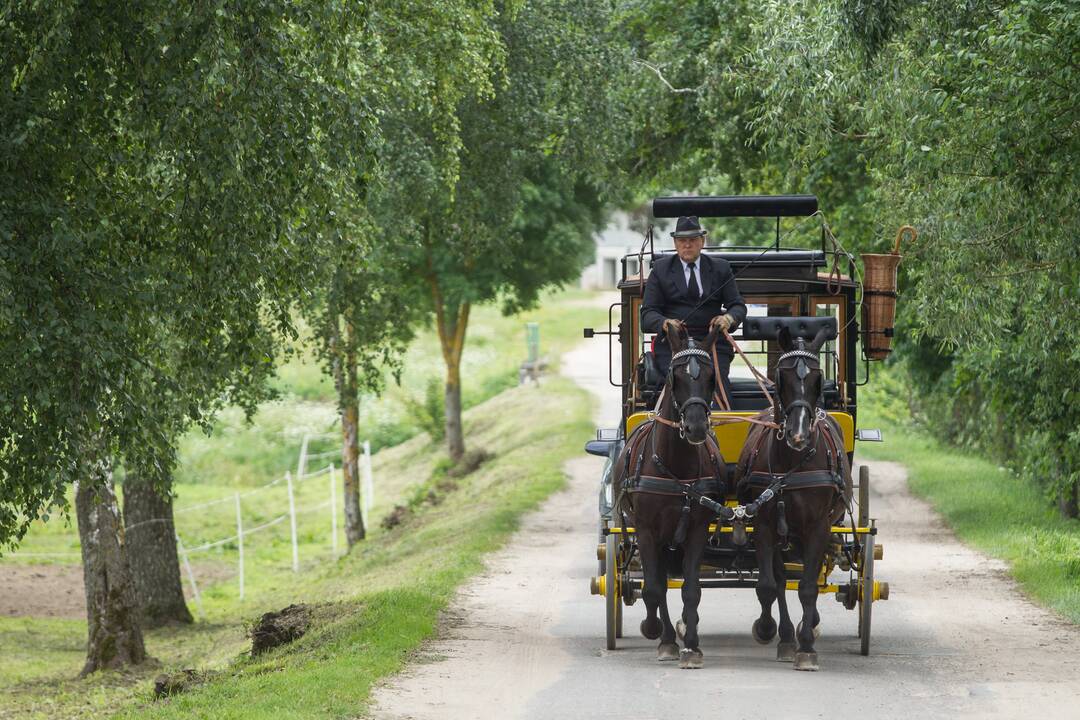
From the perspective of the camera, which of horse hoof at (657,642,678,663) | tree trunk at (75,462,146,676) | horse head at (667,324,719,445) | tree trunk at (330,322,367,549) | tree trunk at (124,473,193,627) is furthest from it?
tree trunk at (330,322,367,549)

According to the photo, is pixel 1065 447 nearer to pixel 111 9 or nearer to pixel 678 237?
pixel 678 237

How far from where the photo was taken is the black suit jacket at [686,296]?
1115cm

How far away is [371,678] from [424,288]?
77.3 ft

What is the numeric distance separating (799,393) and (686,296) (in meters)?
1.36

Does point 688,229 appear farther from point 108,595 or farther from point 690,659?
point 108,595

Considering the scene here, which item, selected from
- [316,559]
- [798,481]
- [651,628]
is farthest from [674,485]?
[316,559]

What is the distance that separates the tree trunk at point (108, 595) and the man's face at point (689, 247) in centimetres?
929

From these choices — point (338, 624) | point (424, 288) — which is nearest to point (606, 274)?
point (424, 288)

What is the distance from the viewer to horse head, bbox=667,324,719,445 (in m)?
9.90

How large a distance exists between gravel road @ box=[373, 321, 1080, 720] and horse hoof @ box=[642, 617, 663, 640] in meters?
0.14

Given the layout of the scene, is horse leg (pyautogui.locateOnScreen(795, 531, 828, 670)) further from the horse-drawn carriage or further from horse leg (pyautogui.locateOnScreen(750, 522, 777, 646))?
horse leg (pyautogui.locateOnScreen(750, 522, 777, 646))

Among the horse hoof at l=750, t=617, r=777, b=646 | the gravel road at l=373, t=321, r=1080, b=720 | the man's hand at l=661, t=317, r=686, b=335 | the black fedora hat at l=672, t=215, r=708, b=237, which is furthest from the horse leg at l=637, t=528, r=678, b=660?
the black fedora hat at l=672, t=215, r=708, b=237

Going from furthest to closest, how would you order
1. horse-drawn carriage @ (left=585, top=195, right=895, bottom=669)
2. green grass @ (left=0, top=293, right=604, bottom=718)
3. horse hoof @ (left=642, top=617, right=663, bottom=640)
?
horse hoof @ (left=642, top=617, right=663, bottom=640)
green grass @ (left=0, top=293, right=604, bottom=718)
horse-drawn carriage @ (left=585, top=195, right=895, bottom=669)

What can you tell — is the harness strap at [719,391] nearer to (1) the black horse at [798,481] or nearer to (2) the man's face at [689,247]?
(1) the black horse at [798,481]
